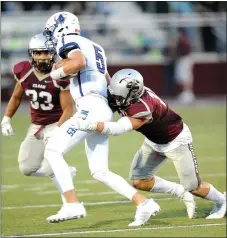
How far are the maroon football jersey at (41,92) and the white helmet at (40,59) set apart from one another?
2.9 inches

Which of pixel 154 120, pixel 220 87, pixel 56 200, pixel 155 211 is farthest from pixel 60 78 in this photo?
pixel 220 87

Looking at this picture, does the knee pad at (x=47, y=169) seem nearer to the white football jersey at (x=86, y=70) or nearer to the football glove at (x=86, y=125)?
the white football jersey at (x=86, y=70)

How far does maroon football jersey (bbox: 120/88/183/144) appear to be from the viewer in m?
6.85

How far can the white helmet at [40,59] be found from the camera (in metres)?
7.67

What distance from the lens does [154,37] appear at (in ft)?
66.1

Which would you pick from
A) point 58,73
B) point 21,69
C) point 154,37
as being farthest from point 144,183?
point 154,37

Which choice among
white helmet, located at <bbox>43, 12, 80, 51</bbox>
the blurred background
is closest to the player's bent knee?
white helmet, located at <bbox>43, 12, 80, 51</bbox>

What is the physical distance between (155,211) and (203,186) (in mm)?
711

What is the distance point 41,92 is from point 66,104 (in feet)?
0.91

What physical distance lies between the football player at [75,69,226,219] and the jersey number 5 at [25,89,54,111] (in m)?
0.89

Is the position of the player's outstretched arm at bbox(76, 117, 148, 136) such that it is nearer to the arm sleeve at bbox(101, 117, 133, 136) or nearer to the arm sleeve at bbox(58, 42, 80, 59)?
the arm sleeve at bbox(101, 117, 133, 136)

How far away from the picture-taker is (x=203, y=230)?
6.81 metres

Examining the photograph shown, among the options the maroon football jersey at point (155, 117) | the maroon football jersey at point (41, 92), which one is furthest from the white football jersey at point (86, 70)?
the maroon football jersey at point (41, 92)

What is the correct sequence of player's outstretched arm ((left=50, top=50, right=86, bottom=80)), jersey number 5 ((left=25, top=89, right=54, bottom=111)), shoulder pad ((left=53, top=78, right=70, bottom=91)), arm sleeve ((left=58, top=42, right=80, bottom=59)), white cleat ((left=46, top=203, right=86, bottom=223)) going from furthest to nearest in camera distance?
jersey number 5 ((left=25, top=89, right=54, bottom=111))
shoulder pad ((left=53, top=78, right=70, bottom=91))
arm sleeve ((left=58, top=42, right=80, bottom=59))
player's outstretched arm ((left=50, top=50, right=86, bottom=80))
white cleat ((left=46, top=203, right=86, bottom=223))
